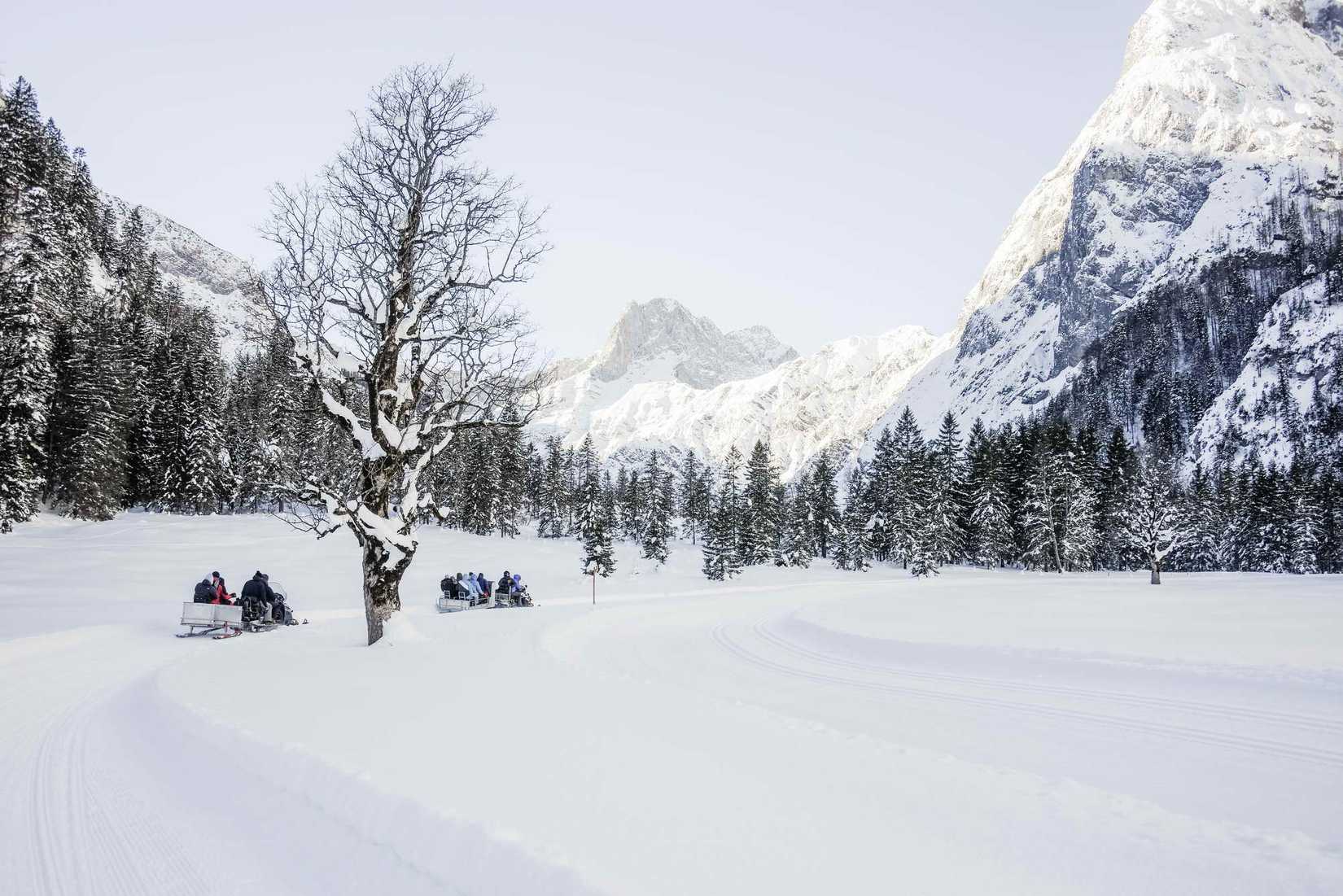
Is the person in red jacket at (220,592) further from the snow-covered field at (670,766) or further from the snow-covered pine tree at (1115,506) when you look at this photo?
the snow-covered pine tree at (1115,506)

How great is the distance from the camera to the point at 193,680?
9.08 meters

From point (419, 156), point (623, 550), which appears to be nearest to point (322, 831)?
point (419, 156)

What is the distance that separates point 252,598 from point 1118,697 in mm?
20740

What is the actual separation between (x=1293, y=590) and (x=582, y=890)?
134ft

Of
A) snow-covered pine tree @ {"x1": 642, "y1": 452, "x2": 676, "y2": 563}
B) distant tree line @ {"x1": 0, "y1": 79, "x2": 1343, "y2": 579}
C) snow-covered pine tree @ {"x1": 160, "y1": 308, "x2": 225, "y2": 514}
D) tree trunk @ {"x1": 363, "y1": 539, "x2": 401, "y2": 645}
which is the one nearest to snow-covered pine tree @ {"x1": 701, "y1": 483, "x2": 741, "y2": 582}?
distant tree line @ {"x1": 0, "y1": 79, "x2": 1343, "y2": 579}

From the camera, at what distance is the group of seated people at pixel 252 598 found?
61.3ft

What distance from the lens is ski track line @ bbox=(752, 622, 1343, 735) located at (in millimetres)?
8281

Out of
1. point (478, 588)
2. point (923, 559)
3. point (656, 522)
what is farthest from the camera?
point (656, 522)

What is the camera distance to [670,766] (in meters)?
5.27

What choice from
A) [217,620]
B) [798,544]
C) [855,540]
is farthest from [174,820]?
[855,540]

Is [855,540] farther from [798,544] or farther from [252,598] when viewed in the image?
[252,598]

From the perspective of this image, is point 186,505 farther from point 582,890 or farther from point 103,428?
point 582,890

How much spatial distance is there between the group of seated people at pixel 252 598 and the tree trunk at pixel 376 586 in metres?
8.27

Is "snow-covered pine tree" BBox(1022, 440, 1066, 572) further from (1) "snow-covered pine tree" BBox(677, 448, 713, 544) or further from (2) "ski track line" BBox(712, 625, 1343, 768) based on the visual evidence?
(2) "ski track line" BBox(712, 625, 1343, 768)
